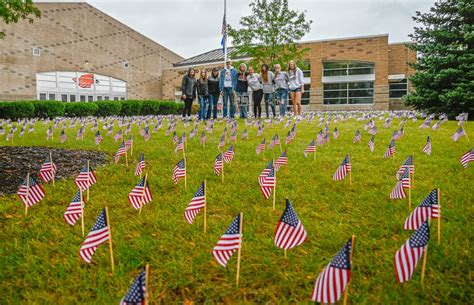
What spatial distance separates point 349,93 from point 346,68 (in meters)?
2.22

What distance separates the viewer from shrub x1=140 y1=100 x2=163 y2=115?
27.3 meters

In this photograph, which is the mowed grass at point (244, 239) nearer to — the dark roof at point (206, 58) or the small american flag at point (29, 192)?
the small american flag at point (29, 192)

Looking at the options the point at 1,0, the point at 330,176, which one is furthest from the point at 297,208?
the point at 1,0

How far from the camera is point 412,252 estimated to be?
2.04 meters

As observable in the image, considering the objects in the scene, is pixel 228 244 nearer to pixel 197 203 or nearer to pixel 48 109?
pixel 197 203

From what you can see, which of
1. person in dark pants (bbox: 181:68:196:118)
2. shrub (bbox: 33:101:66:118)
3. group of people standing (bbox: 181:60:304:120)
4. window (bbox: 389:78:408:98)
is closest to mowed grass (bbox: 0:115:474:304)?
group of people standing (bbox: 181:60:304:120)

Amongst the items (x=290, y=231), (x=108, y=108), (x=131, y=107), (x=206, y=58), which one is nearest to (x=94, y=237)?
(x=290, y=231)

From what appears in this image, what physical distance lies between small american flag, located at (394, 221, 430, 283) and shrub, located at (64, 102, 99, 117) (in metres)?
22.4

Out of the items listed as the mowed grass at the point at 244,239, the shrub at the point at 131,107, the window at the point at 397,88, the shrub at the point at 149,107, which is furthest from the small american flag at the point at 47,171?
the window at the point at 397,88

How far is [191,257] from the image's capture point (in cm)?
278

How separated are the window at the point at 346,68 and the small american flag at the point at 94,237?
108ft

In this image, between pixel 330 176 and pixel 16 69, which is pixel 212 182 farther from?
pixel 16 69

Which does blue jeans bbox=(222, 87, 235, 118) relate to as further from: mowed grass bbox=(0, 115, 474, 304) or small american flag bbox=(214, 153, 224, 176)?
small american flag bbox=(214, 153, 224, 176)

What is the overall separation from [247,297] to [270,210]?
1.35m
